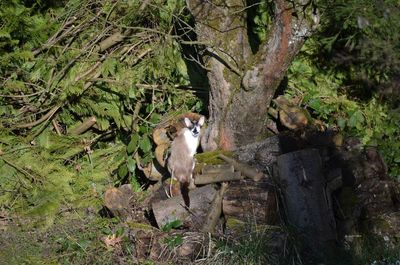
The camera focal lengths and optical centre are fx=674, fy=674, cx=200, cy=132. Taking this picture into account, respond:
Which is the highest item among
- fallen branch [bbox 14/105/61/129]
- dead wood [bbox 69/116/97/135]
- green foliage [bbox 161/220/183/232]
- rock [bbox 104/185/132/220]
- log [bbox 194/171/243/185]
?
fallen branch [bbox 14/105/61/129]

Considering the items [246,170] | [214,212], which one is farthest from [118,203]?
[246,170]

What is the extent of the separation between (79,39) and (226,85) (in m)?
2.11

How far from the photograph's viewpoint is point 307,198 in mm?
5961

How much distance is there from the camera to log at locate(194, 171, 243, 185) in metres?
6.25

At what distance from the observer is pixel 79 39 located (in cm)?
795

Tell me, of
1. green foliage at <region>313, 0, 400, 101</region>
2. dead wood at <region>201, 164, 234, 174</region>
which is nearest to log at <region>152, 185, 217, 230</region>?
dead wood at <region>201, 164, 234, 174</region>

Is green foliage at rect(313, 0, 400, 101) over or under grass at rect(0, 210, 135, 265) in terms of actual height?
over

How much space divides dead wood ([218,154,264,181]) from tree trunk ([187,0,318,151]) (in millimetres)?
421

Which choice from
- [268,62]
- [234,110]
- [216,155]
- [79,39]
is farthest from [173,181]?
[79,39]

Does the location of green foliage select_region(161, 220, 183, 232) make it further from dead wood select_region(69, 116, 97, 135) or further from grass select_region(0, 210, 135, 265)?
dead wood select_region(69, 116, 97, 135)

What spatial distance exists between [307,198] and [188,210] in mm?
1109

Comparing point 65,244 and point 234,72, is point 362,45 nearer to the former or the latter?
point 234,72

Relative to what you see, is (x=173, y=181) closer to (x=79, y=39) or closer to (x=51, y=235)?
(x=51, y=235)

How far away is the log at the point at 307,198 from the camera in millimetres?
5879
